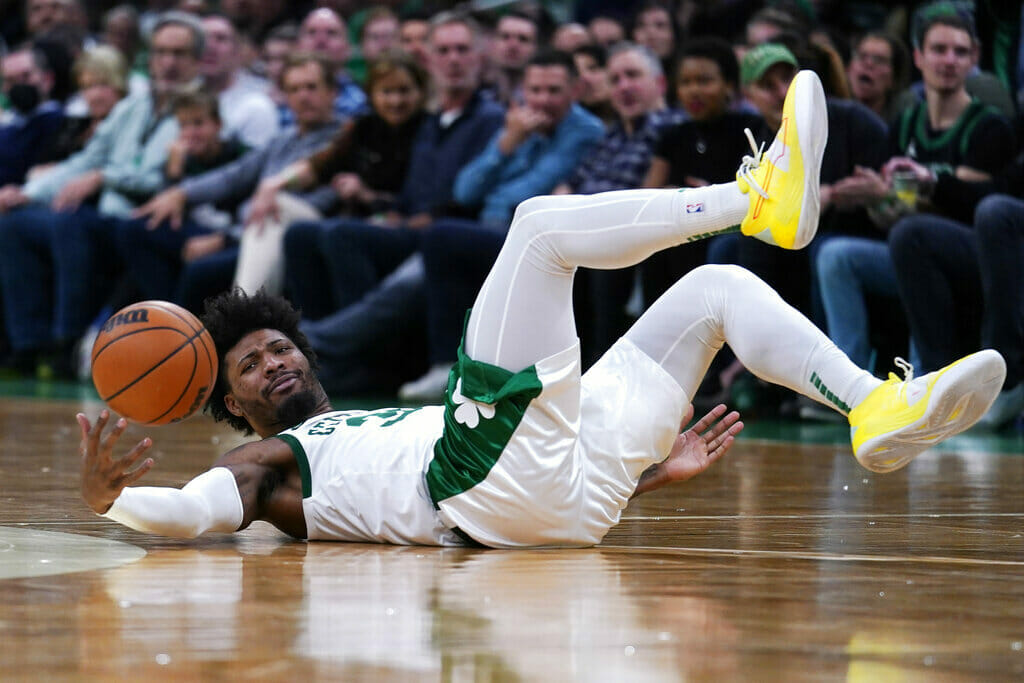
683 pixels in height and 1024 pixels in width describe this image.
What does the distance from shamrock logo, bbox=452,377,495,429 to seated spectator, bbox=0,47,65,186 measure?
8575mm

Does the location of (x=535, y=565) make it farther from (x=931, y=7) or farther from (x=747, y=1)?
(x=747, y=1)

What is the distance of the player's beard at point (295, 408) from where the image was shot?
4.11m

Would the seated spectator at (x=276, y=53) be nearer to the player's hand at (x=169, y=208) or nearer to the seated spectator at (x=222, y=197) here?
the seated spectator at (x=222, y=197)

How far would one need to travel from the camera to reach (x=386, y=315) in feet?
29.5

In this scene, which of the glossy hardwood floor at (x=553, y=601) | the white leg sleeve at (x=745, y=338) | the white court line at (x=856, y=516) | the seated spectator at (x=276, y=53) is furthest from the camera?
the seated spectator at (x=276, y=53)

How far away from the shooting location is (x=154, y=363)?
13.7 ft

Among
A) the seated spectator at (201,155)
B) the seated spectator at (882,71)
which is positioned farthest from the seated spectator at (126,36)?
the seated spectator at (882,71)

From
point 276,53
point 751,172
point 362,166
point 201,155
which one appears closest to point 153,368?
point 751,172

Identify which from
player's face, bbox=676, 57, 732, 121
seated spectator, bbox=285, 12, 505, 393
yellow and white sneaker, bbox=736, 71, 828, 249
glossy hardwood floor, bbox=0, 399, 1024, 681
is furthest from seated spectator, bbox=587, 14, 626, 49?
yellow and white sneaker, bbox=736, 71, 828, 249

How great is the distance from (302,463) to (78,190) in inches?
292

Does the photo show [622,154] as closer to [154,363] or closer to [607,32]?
[607,32]

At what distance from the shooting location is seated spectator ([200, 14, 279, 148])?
10281mm

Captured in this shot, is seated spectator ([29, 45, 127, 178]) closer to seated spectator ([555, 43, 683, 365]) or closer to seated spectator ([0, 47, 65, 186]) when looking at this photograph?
seated spectator ([0, 47, 65, 186])

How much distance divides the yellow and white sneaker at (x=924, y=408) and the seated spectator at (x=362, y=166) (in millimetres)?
5911
